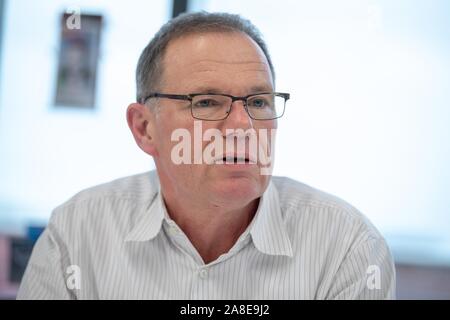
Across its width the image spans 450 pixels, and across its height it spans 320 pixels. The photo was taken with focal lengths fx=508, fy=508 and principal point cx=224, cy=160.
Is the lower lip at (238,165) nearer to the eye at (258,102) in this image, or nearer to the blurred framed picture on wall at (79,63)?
the eye at (258,102)

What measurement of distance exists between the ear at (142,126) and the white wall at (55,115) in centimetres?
105

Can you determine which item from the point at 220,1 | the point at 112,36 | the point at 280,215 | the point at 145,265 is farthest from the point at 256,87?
the point at 112,36

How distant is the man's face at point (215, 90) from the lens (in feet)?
3.44

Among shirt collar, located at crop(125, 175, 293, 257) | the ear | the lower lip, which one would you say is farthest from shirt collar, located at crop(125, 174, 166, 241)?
the lower lip

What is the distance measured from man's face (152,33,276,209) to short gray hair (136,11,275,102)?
22mm

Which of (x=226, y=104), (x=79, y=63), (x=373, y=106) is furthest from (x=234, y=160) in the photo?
(x=79, y=63)

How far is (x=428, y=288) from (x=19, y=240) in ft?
5.91

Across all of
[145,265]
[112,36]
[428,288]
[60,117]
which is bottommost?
[428,288]

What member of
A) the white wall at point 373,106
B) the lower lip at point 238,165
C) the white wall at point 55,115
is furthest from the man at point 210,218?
the white wall at point 55,115

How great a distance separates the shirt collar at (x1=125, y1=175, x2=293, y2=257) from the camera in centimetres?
113

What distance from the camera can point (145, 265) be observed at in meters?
1.15

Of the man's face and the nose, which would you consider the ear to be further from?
the nose

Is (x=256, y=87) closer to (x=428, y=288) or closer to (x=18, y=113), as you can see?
(x=428, y=288)
